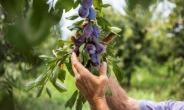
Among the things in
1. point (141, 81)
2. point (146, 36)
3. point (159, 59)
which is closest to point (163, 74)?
point (159, 59)

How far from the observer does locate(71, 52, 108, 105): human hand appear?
1.04m

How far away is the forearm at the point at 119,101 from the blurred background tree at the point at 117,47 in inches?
13.8

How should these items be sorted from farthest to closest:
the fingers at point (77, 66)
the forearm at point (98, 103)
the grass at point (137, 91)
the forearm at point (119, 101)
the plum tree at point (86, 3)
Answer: the grass at point (137, 91)
the forearm at point (119, 101)
the forearm at point (98, 103)
the fingers at point (77, 66)
the plum tree at point (86, 3)

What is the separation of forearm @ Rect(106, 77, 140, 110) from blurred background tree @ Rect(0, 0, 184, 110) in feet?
1.15

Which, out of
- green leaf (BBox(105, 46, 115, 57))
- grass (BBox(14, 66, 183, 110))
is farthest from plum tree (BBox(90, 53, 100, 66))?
grass (BBox(14, 66, 183, 110))

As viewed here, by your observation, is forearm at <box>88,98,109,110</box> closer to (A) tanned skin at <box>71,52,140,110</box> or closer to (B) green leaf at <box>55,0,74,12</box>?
(A) tanned skin at <box>71,52,140,110</box>

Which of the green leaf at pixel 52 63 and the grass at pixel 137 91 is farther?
the grass at pixel 137 91

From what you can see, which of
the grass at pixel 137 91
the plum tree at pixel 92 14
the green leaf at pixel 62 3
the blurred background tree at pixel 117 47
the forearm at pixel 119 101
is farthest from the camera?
the grass at pixel 137 91

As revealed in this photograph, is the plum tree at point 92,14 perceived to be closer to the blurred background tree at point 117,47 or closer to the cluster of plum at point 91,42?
the cluster of plum at point 91,42

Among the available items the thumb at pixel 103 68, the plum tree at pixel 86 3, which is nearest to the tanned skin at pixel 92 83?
the thumb at pixel 103 68

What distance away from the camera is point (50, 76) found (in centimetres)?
116

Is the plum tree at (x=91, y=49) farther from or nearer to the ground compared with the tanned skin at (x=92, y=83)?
farther from the ground

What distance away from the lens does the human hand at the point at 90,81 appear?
1045 mm

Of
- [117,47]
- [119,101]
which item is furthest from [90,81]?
[117,47]
